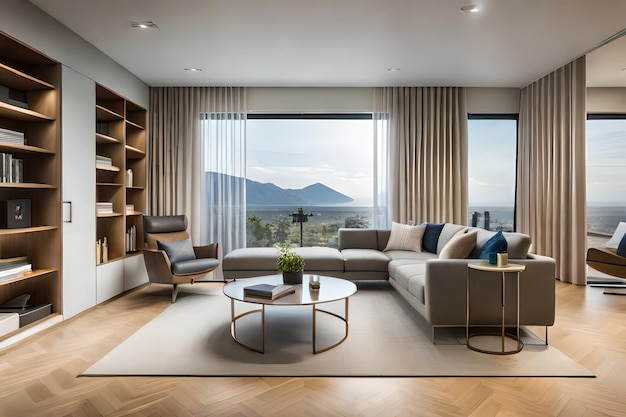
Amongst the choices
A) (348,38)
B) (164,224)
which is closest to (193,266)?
(164,224)

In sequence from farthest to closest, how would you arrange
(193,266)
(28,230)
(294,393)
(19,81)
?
1. (193,266)
2. (19,81)
3. (28,230)
4. (294,393)

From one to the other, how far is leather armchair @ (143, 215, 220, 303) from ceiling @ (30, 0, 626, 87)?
1951 millimetres

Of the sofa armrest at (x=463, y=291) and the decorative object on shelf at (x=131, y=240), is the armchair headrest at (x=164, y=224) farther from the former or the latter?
the sofa armrest at (x=463, y=291)

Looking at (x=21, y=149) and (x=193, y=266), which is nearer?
(x=21, y=149)

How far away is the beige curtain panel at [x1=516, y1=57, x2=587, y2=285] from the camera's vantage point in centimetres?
495

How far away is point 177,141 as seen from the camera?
5938mm

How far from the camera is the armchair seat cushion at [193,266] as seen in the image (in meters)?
4.39

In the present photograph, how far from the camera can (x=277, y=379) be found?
2.46 meters

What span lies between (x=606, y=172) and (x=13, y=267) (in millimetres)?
7874

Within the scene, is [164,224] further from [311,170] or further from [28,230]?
[311,170]

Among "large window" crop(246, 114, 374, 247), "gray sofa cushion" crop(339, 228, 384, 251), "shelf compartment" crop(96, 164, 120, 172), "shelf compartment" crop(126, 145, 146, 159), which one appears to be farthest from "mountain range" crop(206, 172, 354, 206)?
"shelf compartment" crop(96, 164, 120, 172)

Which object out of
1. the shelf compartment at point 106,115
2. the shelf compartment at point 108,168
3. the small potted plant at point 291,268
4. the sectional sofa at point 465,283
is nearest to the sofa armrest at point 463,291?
the sectional sofa at point 465,283

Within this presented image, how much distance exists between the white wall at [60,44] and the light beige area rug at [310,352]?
2528mm

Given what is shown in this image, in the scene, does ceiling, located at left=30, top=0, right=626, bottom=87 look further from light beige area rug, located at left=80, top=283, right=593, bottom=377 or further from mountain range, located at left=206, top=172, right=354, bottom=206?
mountain range, located at left=206, top=172, right=354, bottom=206
